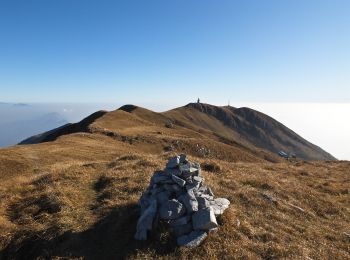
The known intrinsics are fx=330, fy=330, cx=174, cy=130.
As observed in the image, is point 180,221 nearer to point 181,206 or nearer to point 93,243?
point 181,206

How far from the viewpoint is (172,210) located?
17.4 m

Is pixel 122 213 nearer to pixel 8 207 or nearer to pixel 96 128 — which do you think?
pixel 8 207

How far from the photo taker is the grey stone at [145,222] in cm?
1708

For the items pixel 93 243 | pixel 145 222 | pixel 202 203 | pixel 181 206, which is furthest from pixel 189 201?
pixel 93 243

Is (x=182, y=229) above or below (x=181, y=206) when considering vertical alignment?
below

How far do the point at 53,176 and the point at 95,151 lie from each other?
20.4 meters

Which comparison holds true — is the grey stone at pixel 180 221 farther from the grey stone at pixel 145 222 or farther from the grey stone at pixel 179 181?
the grey stone at pixel 179 181

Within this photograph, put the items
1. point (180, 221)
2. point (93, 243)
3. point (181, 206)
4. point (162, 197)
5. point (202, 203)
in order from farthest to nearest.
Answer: point (162, 197), point (202, 203), point (181, 206), point (93, 243), point (180, 221)

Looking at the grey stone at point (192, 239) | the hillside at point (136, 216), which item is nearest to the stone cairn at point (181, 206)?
the grey stone at point (192, 239)

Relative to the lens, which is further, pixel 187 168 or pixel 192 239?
pixel 187 168

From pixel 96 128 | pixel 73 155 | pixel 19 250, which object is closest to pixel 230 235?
pixel 19 250

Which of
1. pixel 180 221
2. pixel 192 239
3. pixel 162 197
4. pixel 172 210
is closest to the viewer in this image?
pixel 192 239

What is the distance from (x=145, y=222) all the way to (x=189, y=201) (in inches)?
102

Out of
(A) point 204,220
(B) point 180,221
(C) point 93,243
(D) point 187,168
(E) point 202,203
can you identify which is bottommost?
(C) point 93,243
